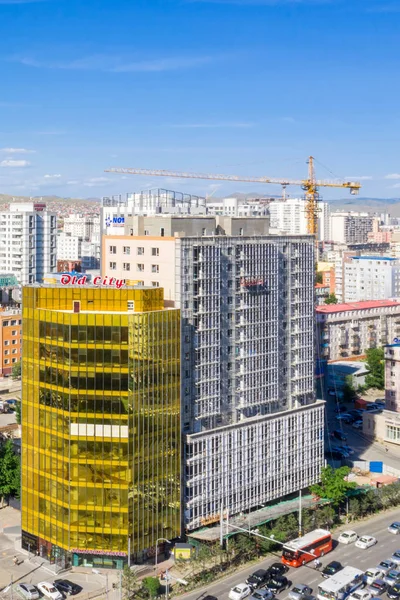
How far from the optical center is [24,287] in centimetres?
5988

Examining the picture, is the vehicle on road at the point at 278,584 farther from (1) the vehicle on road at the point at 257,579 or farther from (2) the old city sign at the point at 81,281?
(2) the old city sign at the point at 81,281

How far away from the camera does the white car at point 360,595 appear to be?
178ft

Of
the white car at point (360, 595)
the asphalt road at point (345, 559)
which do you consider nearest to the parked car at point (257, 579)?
the asphalt road at point (345, 559)

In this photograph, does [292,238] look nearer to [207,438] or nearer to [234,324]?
[234,324]

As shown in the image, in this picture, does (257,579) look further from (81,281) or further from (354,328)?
(354,328)

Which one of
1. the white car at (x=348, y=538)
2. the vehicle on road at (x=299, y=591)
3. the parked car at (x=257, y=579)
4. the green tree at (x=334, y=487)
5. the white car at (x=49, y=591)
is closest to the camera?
the white car at (x=49, y=591)

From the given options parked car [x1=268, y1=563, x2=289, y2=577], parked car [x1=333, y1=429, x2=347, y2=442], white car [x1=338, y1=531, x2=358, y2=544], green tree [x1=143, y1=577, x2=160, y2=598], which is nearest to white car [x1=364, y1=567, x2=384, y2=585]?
parked car [x1=268, y1=563, x2=289, y2=577]

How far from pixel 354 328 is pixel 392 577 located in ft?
268

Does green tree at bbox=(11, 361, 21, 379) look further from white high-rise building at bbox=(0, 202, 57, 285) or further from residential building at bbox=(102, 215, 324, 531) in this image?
residential building at bbox=(102, 215, 324, 531)

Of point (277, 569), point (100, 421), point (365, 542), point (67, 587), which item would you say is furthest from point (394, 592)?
point (100, 421)

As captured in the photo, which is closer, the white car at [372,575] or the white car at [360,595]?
the white car at [360,595]

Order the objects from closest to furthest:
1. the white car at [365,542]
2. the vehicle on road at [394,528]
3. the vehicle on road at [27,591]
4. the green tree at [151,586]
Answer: the green tree at [151,586] → the vehicle on road at [27,591] → the white car at [365,542] → the vehicle on road at [394,528]

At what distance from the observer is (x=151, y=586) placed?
53375 millimetres

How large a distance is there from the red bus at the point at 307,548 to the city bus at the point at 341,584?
277 centimetres
